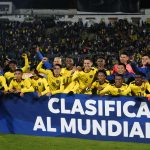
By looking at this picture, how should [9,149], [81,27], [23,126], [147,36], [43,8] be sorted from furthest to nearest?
[43,8]
[81,27]
[147,36]
[23,126]
[9,149]

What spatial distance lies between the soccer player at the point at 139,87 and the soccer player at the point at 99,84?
0.52 metres

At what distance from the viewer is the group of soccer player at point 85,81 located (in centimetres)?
993

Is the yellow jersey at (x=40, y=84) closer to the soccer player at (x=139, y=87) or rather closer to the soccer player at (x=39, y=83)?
the soccer player at (x=39, y=83)

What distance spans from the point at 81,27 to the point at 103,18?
90.2 inches

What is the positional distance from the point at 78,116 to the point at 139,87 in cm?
145

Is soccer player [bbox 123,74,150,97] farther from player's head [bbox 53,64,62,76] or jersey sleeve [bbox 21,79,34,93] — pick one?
jersey sleeve [bbox 21,79,34,93]

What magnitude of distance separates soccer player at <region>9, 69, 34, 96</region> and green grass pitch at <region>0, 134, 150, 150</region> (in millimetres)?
1097

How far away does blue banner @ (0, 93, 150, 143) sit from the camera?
9641 mm

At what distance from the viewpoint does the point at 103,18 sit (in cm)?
3675

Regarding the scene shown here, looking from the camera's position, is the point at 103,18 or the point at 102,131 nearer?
the point at 102,131

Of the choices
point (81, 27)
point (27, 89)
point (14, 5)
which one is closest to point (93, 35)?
point (81, 27)

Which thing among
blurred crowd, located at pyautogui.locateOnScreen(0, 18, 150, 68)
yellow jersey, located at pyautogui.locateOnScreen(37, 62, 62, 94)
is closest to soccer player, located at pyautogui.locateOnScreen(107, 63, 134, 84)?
yellow jersey, located at pyautogui.locateOnScreen(37, 62, 62, 94)

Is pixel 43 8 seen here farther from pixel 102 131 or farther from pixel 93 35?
pixel 102 131

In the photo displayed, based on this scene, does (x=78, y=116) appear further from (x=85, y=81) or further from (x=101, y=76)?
(x=85, y=81)
